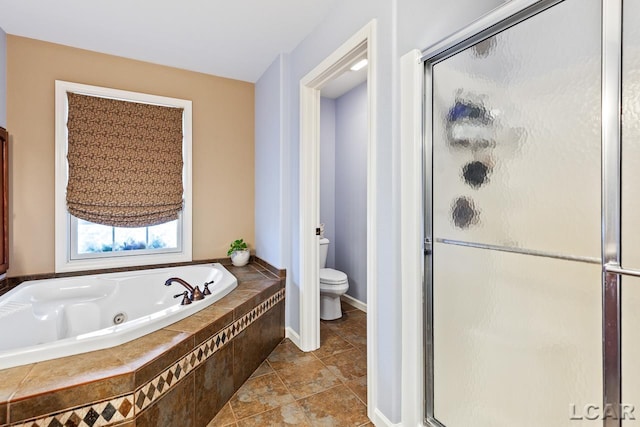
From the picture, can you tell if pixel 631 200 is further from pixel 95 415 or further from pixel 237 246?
pixel 237 246

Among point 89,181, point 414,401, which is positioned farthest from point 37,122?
point 414,401

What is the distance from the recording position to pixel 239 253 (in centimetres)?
307

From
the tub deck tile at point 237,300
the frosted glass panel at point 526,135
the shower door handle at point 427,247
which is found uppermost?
the frosted glass panel at point 526,135

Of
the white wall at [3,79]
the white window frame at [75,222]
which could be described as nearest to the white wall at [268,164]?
the white window frame at [75,222]

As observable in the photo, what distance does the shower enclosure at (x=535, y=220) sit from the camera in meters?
0.87

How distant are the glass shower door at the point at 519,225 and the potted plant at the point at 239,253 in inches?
80.6

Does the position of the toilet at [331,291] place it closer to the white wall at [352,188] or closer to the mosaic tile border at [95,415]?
the white wall at [352,188]

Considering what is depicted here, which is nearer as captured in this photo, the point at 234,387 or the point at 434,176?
the point at 434,176

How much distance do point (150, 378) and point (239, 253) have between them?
70.2 inches

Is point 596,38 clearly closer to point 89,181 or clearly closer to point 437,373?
point 437,373

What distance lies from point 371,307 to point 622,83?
1.32m

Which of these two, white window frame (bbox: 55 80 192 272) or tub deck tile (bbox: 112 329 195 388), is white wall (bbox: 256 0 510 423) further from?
white window frame (bbox: 55 80 192 272)

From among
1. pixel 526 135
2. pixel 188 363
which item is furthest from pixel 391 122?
pixel 188 363

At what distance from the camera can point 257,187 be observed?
3275mm
